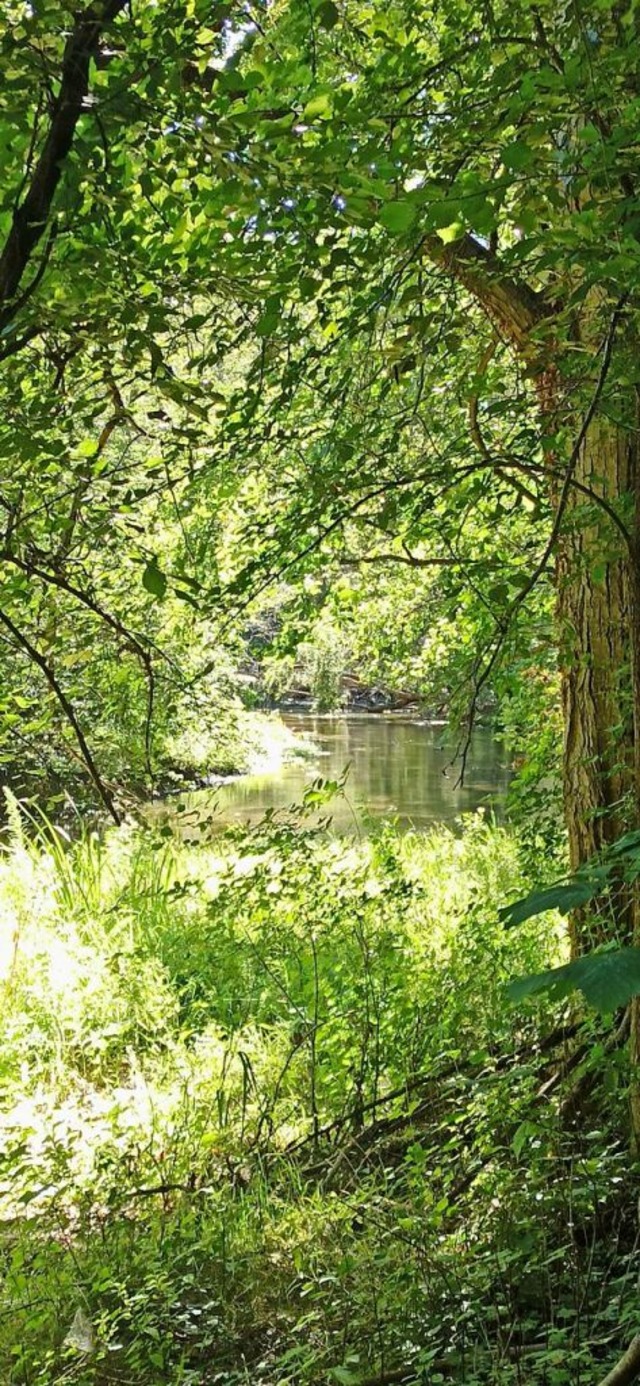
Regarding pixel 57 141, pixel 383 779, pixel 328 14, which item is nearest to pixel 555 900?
pixel 57 141

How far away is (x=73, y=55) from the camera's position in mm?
1292

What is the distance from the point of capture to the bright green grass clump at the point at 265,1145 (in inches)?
99.3

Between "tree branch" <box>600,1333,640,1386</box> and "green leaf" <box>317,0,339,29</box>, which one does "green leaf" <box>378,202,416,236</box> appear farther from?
"tree branch" <box>600,1333,640,1386</box>

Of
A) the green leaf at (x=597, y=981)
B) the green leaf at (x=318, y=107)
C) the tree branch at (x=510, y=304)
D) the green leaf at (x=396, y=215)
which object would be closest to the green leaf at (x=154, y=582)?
the green leaf at (x=396, y=215)

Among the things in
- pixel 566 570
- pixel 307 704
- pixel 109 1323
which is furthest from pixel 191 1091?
pixel 307 704

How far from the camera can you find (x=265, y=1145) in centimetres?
363

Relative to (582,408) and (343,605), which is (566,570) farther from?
(343,605)

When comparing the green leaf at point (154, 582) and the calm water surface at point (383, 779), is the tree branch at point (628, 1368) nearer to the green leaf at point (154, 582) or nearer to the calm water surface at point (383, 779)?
the green leaf at point (154, 582)

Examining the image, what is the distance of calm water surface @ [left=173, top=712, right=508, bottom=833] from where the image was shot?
13.4 metres

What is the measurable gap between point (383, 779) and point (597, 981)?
16.3m

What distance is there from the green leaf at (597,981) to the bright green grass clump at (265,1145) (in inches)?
42.1

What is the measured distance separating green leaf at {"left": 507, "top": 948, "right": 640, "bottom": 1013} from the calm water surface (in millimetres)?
8818

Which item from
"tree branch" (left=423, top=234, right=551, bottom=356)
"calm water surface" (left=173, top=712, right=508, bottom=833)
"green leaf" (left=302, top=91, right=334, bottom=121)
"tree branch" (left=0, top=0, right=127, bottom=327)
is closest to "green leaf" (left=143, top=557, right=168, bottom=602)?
"tree branch" (left=0, top=0, right=127, bottom=327)

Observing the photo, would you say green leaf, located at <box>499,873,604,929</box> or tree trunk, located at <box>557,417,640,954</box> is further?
tree trunk, located at <box>557,417,640,954</box>
